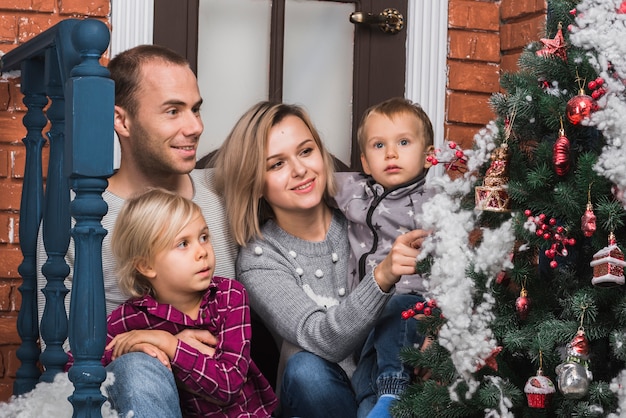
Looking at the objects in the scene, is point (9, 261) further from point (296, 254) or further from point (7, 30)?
point (296, 254)

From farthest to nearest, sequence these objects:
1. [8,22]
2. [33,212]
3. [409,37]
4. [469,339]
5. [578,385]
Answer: [409,37] → [8,22] → [33,212] → [469,339] → [578,385]

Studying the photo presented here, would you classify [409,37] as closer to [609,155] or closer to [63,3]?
[63,3]

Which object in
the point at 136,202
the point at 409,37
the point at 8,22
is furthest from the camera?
the point at 409,37

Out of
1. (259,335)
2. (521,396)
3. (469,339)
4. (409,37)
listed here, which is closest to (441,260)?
(469,339)

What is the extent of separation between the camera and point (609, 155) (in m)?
1.86

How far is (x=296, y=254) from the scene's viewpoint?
268 centimetres

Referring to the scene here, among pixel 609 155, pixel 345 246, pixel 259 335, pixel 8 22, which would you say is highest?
pixel 8 22

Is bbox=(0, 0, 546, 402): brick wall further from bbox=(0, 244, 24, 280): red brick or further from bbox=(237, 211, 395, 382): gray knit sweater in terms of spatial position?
bbox=(237, 211, 395, 382): gray knit sweater

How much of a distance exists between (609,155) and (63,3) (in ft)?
6.07

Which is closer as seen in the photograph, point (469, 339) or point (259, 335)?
point (469, 339)

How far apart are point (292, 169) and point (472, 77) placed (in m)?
1.08

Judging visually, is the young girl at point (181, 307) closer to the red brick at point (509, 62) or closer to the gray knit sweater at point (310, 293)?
the gray knit sweater at point (310, 293)

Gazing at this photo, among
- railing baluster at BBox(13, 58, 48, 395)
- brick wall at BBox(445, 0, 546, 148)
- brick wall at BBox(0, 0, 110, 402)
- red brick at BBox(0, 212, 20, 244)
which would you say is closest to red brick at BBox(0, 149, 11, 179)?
brick wall at BBox(0, 0, 110, 402)

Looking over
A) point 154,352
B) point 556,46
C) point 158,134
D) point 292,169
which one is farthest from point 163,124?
point 556,46
